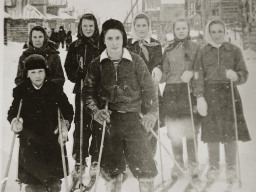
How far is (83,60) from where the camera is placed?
76.5 inches

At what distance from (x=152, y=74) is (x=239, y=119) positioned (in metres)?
0.56

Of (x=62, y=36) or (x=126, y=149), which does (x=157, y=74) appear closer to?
(x=126, y=149)

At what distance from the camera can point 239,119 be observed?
196 cm

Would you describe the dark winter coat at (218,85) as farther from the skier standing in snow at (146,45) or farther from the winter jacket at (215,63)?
the skier standing in snow at (146,45)

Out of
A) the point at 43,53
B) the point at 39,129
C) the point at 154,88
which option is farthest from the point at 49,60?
the point at 154,88

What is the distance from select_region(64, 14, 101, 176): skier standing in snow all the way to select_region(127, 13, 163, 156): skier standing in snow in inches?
8.4

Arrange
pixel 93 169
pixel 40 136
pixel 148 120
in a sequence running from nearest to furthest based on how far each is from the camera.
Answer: pixel 148 120 → pixel 40 136 → pixel 93 169

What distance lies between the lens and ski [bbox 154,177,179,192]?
1885 mm

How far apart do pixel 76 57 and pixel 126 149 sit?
61cm

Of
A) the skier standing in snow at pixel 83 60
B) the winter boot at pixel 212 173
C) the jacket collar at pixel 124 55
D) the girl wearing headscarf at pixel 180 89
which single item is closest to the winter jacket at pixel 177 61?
the girl wearing headscarf at pixel 180 89

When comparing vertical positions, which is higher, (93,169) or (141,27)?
(141,27)

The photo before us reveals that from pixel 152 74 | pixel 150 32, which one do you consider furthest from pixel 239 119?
pixel 150 32

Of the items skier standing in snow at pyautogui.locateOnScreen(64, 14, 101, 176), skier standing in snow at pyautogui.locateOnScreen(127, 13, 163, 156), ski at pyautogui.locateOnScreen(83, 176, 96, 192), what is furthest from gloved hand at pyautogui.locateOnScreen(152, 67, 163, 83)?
ski at pyautogui.locateOnScreen(83, 176, 96, 192)

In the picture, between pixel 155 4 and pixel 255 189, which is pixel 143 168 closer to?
pixel 255 189
